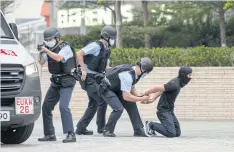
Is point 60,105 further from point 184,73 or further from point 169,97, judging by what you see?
point 184,73

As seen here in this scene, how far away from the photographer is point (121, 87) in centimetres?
1217

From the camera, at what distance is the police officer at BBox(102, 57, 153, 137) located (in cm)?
1211

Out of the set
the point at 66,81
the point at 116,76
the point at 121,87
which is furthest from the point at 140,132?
the point at 66,81

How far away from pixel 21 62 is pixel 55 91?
1309 millimetres

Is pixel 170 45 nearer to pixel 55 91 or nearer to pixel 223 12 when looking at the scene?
pixel 223 12

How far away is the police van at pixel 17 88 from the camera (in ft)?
32.8

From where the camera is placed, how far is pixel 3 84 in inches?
393

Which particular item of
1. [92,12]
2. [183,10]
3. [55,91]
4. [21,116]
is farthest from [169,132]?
[92,12]

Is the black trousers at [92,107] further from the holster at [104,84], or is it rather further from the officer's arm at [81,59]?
the officer's arm at [81,59]

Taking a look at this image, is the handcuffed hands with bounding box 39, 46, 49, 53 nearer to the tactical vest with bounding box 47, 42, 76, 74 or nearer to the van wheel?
the tactical vest with bounding box 47, 42, 76, 74

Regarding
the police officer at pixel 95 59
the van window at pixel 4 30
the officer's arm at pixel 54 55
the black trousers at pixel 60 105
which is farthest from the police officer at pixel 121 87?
the van window at pixel 4 30

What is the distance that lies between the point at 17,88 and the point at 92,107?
2883mm

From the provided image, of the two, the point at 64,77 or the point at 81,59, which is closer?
the point at 64,77

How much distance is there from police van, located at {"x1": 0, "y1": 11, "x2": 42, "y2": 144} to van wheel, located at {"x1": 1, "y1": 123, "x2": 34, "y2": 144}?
17cm
